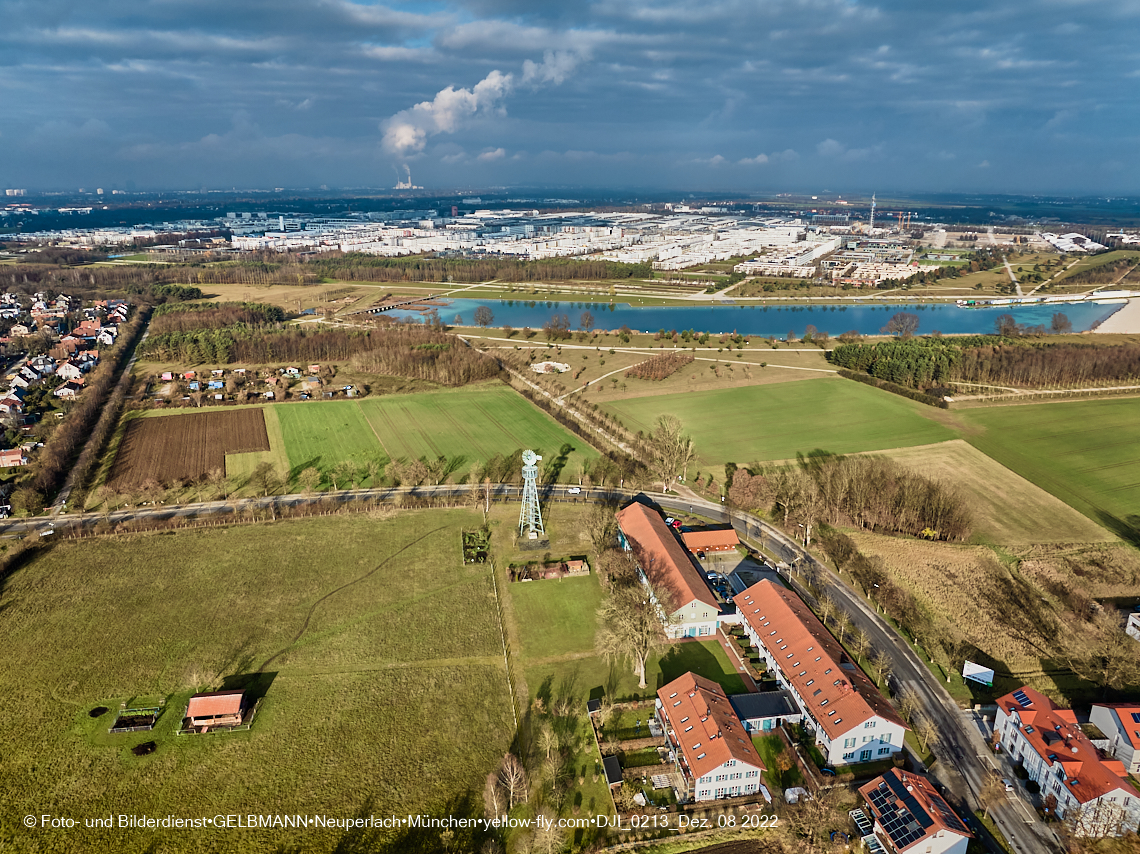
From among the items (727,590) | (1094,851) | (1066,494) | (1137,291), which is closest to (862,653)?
(727,590)

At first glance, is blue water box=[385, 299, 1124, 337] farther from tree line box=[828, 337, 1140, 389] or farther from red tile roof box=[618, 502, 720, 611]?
red tile roof box=[618, 502, 720, 611]

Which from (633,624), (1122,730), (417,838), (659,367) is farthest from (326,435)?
(1122,730)

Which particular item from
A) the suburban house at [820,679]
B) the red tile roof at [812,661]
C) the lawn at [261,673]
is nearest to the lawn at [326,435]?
the lawn at [261,673]

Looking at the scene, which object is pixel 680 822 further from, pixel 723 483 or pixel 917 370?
pixel 917 370

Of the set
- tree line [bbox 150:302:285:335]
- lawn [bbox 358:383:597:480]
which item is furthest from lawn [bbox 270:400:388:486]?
tree line [bbox 150:302:285:335]

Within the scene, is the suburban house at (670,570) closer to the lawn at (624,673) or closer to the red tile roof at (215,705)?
the lawn at (624,673)

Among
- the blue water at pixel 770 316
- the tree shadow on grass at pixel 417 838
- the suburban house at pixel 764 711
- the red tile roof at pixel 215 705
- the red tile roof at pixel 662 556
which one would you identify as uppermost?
the blue water at pixel 770 316
